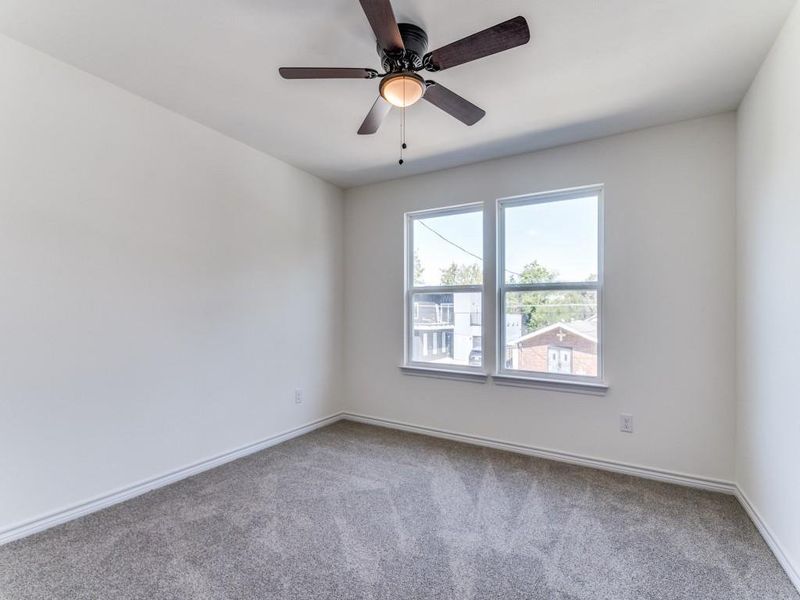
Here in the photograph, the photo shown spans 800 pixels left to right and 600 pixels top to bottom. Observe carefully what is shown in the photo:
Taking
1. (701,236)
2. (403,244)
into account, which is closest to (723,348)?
(701,236)

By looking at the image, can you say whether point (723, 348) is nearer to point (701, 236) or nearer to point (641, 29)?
point (701, 236)

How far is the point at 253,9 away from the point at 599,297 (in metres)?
2.75

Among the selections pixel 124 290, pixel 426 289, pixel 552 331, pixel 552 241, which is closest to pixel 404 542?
pixel 552 331

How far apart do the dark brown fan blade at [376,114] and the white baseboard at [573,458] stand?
2574 millimetres

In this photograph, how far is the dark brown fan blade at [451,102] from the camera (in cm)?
186

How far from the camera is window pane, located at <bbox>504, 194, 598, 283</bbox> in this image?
3.00 m

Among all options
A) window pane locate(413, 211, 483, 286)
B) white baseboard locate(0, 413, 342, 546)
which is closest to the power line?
window pane locate(413, 211, 483, 286)

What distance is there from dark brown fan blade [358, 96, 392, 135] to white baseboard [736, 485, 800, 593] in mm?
2758

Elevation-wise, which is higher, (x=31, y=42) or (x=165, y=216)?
(x=31, y=42)

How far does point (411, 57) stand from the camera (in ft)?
5.88

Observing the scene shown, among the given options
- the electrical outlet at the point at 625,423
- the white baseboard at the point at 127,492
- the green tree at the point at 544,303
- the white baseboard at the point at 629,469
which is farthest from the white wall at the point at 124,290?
the electrical outlet at the point at 625,423

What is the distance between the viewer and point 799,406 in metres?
1.66

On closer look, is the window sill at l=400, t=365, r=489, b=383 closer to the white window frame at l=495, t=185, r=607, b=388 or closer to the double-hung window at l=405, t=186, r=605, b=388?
the double-hung window at l=405, t=186, r=605, b=388

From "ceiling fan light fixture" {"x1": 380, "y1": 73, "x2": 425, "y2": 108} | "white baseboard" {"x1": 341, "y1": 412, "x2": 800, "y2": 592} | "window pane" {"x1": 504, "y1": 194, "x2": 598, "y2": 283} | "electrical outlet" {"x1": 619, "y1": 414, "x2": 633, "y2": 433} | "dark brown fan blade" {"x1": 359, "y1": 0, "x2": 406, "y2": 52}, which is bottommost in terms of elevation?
"white baseboard" {"x1": 341, "y1": 412, "x2": 800, "y2": 592}
